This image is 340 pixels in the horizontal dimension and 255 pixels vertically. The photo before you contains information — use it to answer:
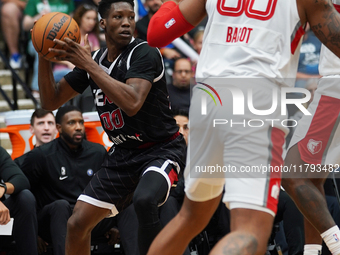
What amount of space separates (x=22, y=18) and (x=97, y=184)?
5702 millimetres

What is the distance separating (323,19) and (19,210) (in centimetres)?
350

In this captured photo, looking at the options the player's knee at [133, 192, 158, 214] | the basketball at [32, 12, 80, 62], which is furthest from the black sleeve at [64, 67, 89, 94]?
the player's knee at [133, 192, 158, 214]

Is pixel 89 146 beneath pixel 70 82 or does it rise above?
beneath

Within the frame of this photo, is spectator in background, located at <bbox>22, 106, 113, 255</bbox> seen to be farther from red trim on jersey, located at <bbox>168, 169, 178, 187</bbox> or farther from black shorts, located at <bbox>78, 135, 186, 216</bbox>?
red trim on jersey, located at <bbox>168, 169, 178, 187</bbox>

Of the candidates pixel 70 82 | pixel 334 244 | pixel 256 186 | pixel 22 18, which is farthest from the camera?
pixel 22 18

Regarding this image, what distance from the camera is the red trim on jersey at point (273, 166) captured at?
9.04ft

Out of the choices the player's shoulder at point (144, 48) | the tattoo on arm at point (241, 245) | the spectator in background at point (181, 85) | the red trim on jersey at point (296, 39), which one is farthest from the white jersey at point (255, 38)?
the spectator in background at point (181, 85)

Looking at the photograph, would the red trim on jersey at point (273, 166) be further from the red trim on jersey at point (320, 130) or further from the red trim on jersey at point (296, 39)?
the red trim on jersey at point (320, 130)

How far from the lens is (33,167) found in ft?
18.8

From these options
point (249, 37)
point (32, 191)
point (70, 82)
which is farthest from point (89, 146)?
point (249, 37)

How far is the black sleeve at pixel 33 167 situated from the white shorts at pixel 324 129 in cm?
283

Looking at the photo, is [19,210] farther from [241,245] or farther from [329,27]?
[329,27]

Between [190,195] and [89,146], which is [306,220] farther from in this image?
[89,146]

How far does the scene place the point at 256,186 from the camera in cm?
274
